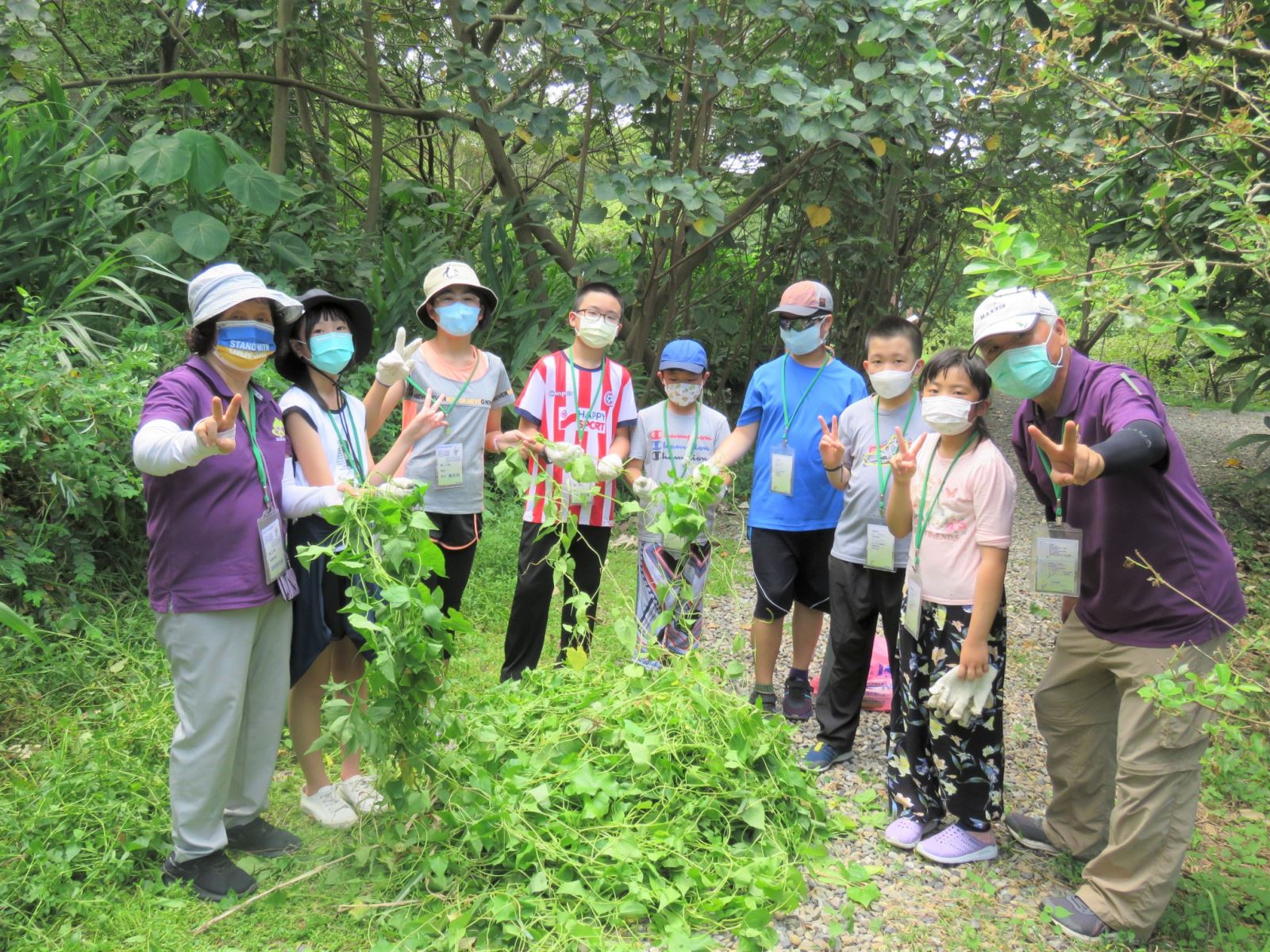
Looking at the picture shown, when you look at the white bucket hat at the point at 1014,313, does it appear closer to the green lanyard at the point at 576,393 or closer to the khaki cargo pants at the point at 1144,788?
the khaki cargo pants at the point at 1144,788

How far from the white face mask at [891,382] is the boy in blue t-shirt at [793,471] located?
38 centimetres

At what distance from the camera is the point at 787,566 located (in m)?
3.99

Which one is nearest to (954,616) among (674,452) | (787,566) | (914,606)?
(914,606)

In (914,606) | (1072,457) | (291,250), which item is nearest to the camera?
(1072,457)

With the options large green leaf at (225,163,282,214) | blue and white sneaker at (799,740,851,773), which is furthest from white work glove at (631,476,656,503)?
large green leaf at (225,163,282,214)

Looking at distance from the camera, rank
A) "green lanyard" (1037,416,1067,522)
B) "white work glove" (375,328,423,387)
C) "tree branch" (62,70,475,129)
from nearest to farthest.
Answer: "green lanyard" (1037,416,1067,522)
"white work glove" (375,328,423,387)
"tree branch" (62,70,475,129)

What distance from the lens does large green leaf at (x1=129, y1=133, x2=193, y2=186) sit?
5.55 m

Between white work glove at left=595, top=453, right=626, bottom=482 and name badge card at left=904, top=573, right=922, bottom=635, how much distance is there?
1164 millimetres

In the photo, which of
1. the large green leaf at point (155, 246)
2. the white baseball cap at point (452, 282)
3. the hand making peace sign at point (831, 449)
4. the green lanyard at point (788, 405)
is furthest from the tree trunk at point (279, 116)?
the hand making peace sign at point (831, 449)

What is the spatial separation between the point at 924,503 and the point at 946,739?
0.76m

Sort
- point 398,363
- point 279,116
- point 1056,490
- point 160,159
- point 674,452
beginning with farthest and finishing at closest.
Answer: point 279,116 < point 160,159 < point 674,452 < point 398,363 < point 1056,490

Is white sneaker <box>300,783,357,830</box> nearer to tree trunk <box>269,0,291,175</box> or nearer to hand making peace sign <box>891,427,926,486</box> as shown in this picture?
hand making peace sign <box>891,427,926,486</box>

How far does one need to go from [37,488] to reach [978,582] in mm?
3824

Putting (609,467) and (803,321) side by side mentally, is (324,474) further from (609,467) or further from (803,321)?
(803,321)
